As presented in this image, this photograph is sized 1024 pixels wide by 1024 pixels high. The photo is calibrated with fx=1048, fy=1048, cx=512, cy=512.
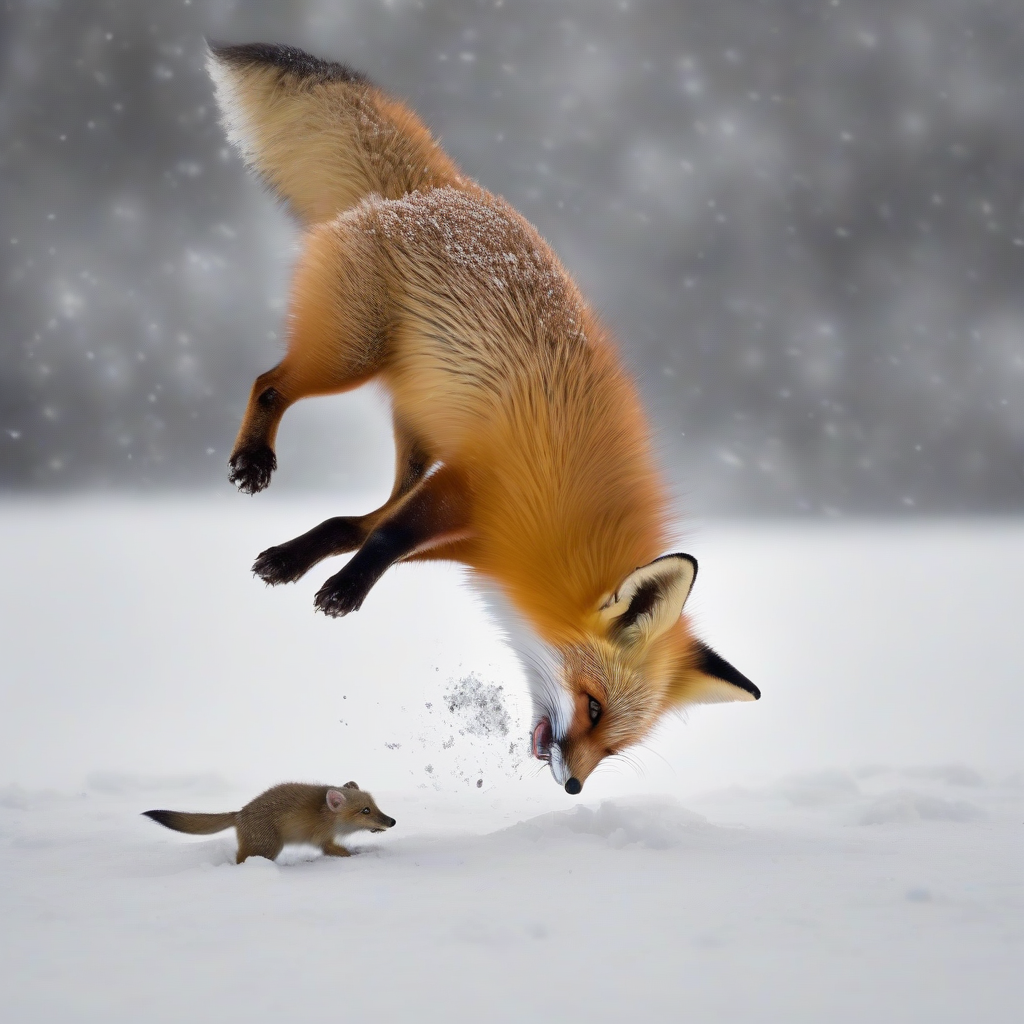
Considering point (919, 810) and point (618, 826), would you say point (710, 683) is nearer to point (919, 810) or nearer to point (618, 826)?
point (618, 826)

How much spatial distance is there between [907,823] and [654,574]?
1.35 m

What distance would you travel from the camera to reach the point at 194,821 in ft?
9.70

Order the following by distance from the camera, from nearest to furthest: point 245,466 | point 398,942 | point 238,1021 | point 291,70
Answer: point 238,1021, point 398,942, point 245,466, point 291,70

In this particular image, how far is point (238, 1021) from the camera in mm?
1755

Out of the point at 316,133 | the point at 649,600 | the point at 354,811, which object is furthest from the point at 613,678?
the point at 316,133

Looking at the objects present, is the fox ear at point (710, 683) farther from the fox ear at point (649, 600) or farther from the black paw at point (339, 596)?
the black paw at point (339, 596)

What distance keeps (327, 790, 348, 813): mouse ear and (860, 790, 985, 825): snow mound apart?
62.1 inches

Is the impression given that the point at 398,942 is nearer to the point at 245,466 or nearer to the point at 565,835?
the point at 565,835

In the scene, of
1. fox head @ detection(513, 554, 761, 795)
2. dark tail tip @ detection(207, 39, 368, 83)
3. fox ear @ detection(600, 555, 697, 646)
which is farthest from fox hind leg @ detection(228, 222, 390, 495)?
fox ear @ detection(600, 555, 697, 646)

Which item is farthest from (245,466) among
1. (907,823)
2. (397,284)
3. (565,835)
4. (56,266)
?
(56,266)

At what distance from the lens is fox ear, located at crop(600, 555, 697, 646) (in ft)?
8.09

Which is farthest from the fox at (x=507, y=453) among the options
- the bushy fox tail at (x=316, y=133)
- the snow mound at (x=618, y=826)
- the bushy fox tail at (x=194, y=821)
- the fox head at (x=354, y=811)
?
the bushy fox tail at (x=194, y=821)

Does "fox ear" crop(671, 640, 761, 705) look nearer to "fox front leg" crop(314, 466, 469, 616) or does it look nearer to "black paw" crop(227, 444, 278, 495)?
"fox front leg" crop(314, 466, 469, 616)

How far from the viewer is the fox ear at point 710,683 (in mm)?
2879
